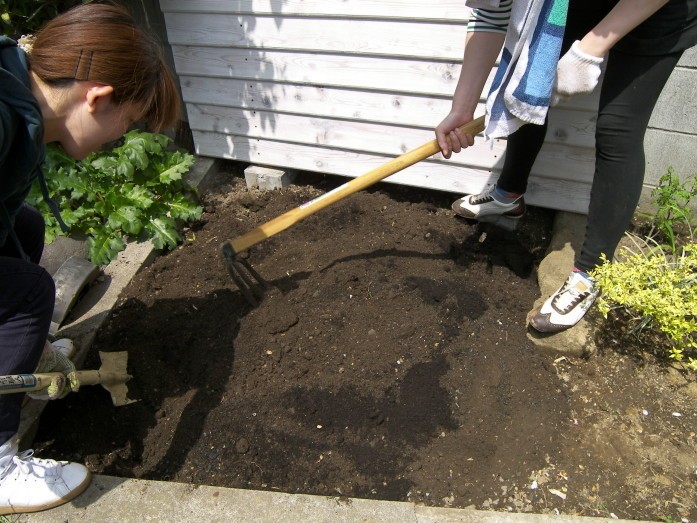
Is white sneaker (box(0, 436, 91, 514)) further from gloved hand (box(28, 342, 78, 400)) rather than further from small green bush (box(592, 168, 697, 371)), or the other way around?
small green bush (box(592, 168, 697, 371))

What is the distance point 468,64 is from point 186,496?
191 cm

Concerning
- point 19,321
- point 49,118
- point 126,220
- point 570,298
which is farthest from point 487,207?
point 19,321

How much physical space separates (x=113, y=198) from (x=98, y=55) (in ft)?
4.78

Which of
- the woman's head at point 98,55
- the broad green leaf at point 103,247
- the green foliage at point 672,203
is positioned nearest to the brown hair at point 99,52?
the woman's head at point 98,55

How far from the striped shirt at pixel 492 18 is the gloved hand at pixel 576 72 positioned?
11.9 inches

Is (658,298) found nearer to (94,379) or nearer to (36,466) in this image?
(94,379)

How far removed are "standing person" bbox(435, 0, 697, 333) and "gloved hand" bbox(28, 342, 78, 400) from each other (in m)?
1.69

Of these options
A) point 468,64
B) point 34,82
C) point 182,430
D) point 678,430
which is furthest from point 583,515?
point 34,82

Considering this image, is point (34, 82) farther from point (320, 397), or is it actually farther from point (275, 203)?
point (275, 203)

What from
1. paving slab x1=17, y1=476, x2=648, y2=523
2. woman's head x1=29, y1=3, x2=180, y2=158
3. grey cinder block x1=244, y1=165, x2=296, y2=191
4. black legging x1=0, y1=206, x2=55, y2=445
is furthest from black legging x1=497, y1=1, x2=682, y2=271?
black legging x1=0, y1=206, x2=55, y2=445

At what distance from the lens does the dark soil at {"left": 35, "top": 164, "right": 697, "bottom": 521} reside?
1929mm

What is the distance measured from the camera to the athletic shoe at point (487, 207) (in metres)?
2.82

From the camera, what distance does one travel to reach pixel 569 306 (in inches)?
88.6

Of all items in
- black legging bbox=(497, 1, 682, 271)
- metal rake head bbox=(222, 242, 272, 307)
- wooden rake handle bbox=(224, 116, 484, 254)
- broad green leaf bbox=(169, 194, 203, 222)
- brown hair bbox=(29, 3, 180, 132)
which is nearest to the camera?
brown hair bbox=(29, 3, 180, 132)
